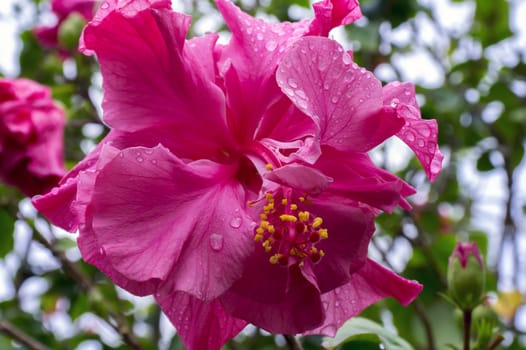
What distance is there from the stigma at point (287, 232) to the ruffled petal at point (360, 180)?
2.7 inches

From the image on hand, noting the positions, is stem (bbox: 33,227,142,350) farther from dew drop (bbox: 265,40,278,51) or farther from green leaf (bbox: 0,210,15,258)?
dew drop (bbox: 265,40,278,51)

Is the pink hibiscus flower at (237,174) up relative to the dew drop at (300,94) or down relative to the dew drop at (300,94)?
down

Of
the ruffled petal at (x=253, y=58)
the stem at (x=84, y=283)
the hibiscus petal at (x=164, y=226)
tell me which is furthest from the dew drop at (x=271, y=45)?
the stem at (x=84, y=283)

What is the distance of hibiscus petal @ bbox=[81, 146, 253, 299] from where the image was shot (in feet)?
2.77

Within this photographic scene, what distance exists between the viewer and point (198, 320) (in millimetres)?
960

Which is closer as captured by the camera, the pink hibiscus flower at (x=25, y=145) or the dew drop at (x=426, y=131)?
the dew drop at (x=426, y=131)

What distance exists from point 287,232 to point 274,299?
0.31 ft

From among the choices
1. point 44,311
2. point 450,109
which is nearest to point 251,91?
point 450,109

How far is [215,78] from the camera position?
1.00 meters

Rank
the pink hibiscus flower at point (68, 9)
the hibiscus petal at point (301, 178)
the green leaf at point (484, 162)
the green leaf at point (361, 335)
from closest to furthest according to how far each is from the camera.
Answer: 1. the hibiscus petal at point (301, 178)
2. the green leaf at point (361, 335)
3. the pink hibiscus flower at point (68, 9)
4. the green leaf at point (484, 162)

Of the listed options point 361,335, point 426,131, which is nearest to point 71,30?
point 361,335

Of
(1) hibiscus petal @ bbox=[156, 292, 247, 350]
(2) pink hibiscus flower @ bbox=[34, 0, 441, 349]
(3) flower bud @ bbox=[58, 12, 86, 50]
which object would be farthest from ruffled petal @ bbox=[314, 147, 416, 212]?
(3) flower bud @ bbox=[58, 12, 86, 50]

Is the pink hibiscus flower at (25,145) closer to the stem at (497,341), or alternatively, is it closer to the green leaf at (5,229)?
the green leaf at (5,229)

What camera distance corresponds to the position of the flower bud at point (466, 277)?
4.09 feet
